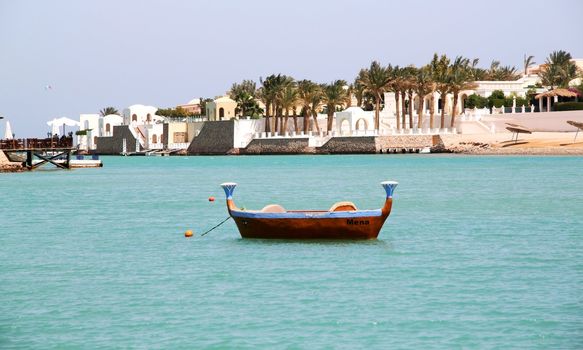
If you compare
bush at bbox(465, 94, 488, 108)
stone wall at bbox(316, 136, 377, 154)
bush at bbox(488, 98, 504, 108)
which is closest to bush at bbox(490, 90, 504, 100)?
bush at bbox(488, 98, 504, 108)

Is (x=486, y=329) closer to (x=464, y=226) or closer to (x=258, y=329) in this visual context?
(x=258, y=329)

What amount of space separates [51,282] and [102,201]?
2720 centimetres

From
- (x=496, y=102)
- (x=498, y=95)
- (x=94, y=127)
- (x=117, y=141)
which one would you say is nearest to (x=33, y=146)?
(x=496, y=102)

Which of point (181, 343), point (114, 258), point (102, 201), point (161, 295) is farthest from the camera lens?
point (102, 201)

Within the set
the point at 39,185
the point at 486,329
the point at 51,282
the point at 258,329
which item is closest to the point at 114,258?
the point at 51,282

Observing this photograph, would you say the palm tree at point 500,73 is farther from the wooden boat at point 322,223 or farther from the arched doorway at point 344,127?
the wooden boat at point 322,223

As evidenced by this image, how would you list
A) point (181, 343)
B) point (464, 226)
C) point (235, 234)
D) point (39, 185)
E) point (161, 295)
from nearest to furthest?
point (181, 343), point (161, 295), point (235, 234), point (464, 226), point (39, 185)

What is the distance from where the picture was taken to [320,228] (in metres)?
27.1

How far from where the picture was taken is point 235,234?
3116cm

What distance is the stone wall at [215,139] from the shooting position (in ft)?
468

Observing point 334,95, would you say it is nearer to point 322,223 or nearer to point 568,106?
point 568,106

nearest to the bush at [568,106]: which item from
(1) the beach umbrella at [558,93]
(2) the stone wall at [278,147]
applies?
(1) the beach umbrella at [558,93]

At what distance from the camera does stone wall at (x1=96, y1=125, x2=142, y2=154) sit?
160 meters

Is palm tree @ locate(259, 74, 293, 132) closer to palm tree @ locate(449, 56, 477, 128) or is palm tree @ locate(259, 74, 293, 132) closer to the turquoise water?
palm tree @ locate(449, 56, 477, 128)
